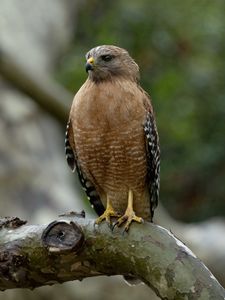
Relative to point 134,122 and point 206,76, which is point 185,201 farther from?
point 134,122

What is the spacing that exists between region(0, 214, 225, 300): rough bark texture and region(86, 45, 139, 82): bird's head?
4.82 ft

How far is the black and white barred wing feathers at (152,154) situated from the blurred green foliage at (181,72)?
756 cm

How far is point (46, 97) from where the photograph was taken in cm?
1025

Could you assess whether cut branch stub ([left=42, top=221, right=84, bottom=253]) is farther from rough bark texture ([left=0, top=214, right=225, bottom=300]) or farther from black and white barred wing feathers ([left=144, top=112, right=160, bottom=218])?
black and white barred wing feathers ([left=144, top=112, right=160, bottom=218])

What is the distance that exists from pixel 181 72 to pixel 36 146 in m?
4.74

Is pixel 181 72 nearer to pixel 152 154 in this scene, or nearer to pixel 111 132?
pixel 152 154

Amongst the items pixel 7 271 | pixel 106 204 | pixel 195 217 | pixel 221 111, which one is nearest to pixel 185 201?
pixel 195 217

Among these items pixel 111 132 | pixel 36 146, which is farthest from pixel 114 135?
pixel 36 146

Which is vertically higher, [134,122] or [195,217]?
[134,122]

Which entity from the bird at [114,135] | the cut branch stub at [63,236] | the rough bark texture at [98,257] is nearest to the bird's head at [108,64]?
the bird at [114,135]

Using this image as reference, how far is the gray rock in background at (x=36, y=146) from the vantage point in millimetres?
9641

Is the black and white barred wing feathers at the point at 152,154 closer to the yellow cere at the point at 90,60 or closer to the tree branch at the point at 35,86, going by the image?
the yellow cere at the point at 90,60

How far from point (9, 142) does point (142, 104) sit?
5.39 m

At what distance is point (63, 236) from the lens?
4.11 metres
